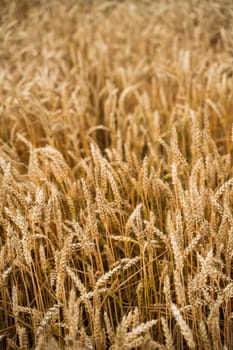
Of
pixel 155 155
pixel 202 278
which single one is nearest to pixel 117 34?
pixel 155 155

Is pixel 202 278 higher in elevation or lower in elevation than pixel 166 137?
lower

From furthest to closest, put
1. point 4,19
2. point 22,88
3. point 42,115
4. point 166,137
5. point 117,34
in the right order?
point 4,19
point 117,34
point 22,88
point 166,137
point 42,115

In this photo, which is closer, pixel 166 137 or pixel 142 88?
pixel 166 137

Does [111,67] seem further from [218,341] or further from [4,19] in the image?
[218,341]

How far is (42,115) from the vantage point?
159 cm

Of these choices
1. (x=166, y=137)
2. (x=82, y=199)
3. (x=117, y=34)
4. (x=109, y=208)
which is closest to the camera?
(x=109, y=208)

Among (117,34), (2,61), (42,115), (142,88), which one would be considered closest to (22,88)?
(42,115)

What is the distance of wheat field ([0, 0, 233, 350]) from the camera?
2.87 feet

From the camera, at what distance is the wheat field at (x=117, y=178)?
0.88 meters

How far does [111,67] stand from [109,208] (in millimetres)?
1660

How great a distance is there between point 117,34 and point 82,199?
5.96 ft

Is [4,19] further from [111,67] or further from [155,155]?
[155,155]

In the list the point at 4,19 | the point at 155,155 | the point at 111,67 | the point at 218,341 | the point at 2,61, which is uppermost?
the point at 4,19

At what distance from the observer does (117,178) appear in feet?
3.87
